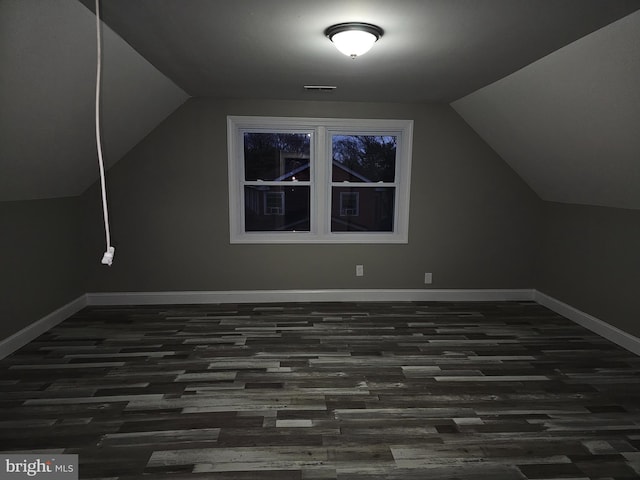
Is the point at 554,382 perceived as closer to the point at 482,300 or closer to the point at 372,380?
the point at 372,380

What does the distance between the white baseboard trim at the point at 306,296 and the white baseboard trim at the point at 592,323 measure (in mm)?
244

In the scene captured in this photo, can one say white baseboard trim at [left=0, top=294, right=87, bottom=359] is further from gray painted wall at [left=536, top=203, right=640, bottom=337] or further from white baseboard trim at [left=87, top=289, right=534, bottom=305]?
gray painted wall at [left=536, top=203, right=640, bottom=337]

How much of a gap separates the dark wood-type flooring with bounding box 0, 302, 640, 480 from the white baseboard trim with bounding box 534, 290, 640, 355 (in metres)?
0.12

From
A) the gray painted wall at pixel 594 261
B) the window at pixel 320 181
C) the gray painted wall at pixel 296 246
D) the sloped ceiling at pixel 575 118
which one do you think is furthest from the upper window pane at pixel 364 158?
the gray painted wall at pixel 594 261

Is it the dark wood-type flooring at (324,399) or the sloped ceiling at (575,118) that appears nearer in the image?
the dark wood-type flooring at (324,399)

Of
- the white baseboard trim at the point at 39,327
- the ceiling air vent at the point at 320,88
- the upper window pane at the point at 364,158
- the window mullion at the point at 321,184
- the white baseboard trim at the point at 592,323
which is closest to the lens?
the white baseboard trim at the point at 39,327

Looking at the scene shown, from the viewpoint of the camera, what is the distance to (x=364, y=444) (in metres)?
2.01

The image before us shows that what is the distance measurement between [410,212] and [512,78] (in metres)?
1.73

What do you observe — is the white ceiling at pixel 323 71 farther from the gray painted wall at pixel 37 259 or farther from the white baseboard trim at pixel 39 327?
the white baseboard trim at pixel 39 327

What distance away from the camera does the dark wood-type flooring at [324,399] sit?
1.89m

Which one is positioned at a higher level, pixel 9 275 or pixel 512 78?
pixel 512 78

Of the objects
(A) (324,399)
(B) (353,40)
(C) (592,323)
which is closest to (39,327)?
(A) (324,399)

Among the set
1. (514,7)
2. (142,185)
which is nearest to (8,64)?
(142,185)

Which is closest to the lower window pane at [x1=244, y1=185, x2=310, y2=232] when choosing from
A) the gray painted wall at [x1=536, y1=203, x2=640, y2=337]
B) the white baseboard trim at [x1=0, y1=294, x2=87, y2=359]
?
the white baseboard trim at [x1=0, y1=294, x2=87, y2=359]
